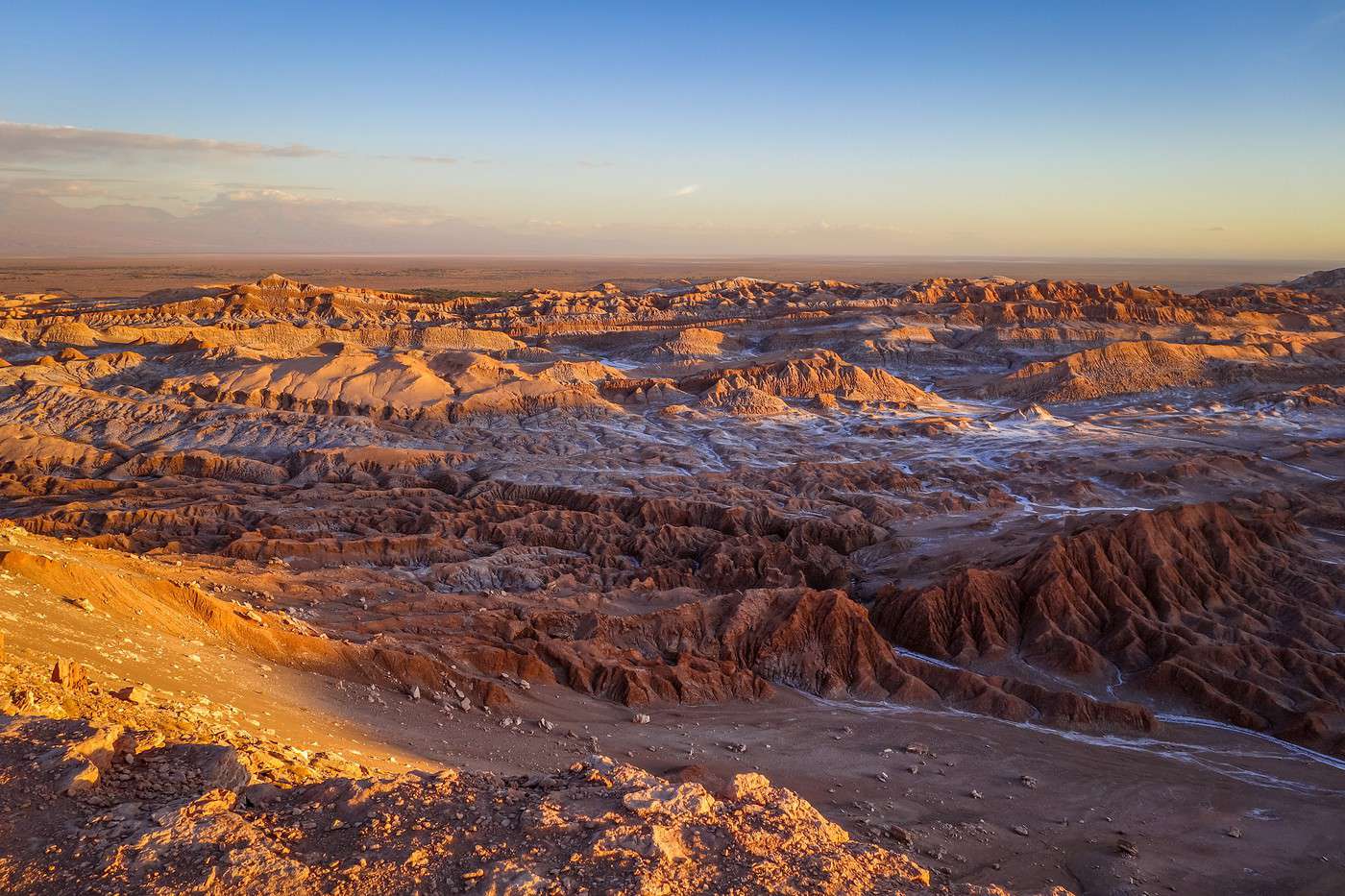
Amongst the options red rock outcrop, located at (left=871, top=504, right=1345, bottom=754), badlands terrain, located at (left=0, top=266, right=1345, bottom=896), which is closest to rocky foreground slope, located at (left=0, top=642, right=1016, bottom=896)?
badlands terrain, located at (left=0, top=266, right=1345, bottom=896)

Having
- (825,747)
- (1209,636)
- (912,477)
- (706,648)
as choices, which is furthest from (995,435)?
(825,747)

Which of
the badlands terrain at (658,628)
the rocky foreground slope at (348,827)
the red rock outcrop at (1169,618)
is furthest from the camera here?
the red rock outcrop at (1169,618)

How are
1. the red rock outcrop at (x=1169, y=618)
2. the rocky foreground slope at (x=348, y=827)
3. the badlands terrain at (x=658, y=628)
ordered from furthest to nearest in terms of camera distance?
the red rock outcrop at (x=1169, y=618) → the badlands terrain at (x=658, y=628) → the rocky foreground slope at (x=348, y=827)

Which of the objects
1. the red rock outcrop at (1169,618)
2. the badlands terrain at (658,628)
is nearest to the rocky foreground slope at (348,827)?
the badlands terrain at (658,628)

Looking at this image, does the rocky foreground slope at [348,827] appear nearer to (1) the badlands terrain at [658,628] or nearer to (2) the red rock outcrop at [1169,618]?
(1) the badlands terrain at [658,628]

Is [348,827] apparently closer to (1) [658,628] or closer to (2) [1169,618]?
(1) [658,628]

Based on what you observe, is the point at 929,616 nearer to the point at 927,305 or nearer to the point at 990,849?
the point at 990,849

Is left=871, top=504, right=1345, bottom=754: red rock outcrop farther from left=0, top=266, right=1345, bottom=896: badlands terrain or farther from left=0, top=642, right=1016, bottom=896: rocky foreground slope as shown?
left=0, top=642, right=1016, bottom=896: rocky foreground slope

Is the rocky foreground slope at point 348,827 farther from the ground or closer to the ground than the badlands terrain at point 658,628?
farther from the ground
